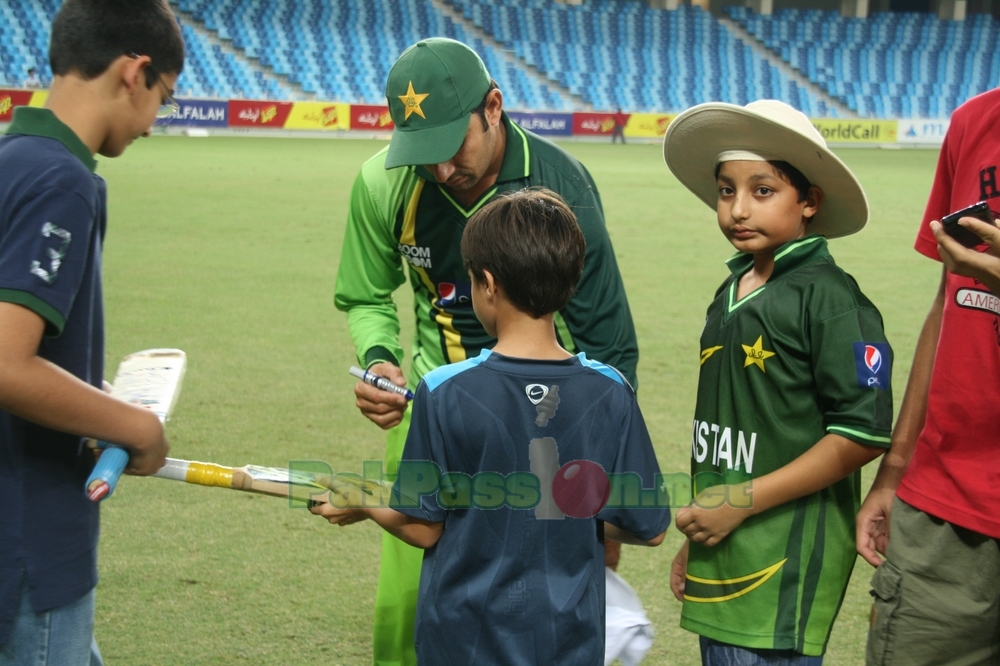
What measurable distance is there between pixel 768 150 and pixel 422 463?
106cm

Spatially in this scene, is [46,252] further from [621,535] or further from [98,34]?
[621,535]

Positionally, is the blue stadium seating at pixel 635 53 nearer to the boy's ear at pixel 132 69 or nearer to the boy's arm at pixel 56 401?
the boy's ear at pixel 132 69

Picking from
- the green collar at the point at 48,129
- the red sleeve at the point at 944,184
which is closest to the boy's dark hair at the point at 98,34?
the green collar at the point at 48,129

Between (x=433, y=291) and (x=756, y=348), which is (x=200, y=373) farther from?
(x=756, y=348)

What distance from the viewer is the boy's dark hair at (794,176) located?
248 centimetres

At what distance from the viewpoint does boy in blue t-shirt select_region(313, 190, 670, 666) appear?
2.05 metres

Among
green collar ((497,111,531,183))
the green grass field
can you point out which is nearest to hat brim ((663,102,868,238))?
green collar ((497,111,531,183))

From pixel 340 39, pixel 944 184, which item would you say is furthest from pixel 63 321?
pixel 340 39

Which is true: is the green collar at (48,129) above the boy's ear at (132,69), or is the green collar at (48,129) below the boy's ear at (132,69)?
below

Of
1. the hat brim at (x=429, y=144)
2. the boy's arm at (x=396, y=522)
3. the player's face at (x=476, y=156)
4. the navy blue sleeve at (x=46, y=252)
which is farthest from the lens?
the player's face at (x=476, y=156)

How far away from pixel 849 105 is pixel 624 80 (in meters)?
9.00

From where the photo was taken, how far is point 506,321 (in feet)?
6.99

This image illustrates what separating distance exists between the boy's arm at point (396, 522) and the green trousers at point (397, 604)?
2.87ft

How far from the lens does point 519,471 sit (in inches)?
81.4
